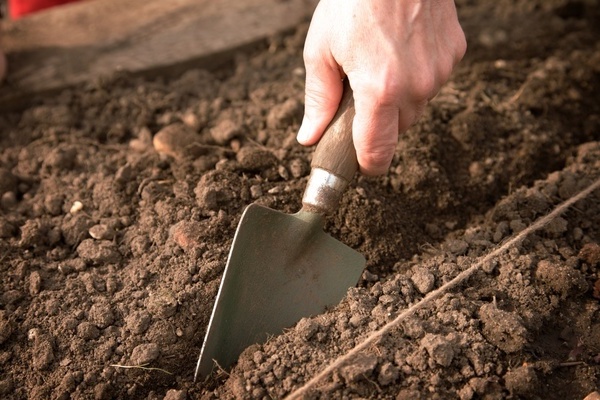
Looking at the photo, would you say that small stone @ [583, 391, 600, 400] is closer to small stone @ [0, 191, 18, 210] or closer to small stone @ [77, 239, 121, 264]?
small stone @ [77, 239, 121, 264]

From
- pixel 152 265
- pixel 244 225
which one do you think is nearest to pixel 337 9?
pixel 244 225

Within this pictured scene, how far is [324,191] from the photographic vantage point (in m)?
1.72

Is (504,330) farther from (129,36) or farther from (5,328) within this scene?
(129,36)

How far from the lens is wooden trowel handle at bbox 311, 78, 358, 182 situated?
1688 millimetres

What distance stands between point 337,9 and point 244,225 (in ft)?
1.88

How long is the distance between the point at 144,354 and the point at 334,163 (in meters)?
0.66

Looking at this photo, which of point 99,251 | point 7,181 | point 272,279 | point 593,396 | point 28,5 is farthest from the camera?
point 28,5

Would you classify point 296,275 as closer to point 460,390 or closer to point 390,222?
point 390,222

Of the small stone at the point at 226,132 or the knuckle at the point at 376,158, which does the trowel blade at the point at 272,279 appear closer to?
the knuckle at the point at 376,158

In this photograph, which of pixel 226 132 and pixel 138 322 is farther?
pixel 226 132

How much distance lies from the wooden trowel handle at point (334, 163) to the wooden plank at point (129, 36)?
1.09 metres

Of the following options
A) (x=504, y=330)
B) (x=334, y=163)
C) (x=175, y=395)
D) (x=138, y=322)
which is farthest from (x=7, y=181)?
(x=504, y=330)

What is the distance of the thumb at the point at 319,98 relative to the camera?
1677mm

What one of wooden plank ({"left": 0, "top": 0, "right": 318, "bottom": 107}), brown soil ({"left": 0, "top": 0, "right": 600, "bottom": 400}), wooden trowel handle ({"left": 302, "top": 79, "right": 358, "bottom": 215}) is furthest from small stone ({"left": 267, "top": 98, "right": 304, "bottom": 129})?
wooden plank ({"left": 0, "top": 0, "right": 318, "bottom": 107})
